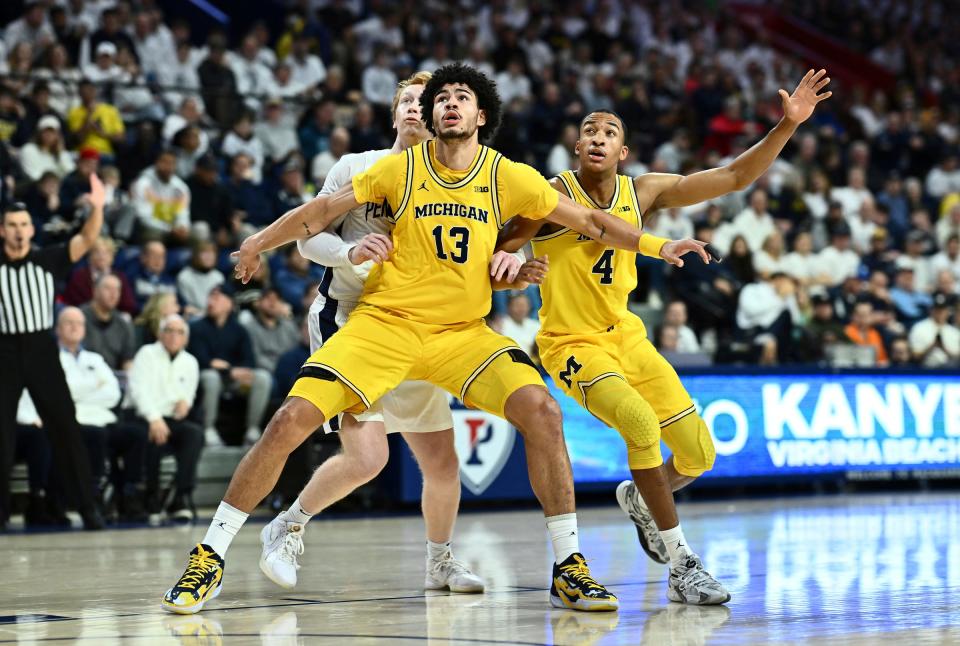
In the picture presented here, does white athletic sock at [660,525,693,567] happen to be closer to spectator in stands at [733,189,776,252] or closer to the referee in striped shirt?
the referee in striped shirt

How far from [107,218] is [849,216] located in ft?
34.7

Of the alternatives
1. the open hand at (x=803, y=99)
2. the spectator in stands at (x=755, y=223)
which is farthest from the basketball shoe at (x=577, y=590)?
the spectator in stands at (x=755, y=223)

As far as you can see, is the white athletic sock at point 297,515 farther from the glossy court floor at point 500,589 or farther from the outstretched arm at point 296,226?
the outstretched arm at point 296,226

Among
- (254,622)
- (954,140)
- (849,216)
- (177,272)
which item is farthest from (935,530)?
(954,140)

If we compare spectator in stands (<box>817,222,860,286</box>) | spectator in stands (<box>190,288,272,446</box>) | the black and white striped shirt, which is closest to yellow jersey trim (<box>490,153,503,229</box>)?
the black and white striped shirt

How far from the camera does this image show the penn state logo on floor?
1242cm

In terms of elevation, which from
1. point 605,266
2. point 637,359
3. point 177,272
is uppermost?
point 177,272

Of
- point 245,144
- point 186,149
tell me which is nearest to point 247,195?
point 186,149

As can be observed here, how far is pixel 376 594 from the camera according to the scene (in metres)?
6.50

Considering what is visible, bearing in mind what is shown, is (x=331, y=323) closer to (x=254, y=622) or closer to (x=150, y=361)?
(x=254, y=622)

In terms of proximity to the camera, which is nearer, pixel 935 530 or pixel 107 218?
pixel 935 530

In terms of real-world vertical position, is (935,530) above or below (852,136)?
below

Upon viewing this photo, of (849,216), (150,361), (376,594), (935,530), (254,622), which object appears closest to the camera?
(254,622)

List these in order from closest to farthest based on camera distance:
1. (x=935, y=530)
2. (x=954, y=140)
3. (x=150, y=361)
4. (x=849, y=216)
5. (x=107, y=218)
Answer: (x=935, y=530) → (x=150, y=361) → (x=107, y=218) → (x=849, y=216) → (x=954, y=140)
